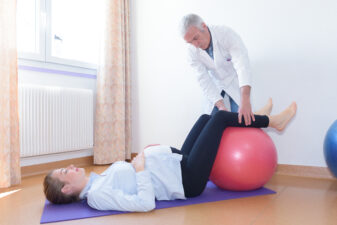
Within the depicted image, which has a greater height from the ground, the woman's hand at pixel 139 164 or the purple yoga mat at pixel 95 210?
the woman's hand at pixel 139 164

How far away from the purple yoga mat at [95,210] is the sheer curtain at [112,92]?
1.52m

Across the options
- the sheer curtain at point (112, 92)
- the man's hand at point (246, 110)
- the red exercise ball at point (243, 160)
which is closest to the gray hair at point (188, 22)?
the man's hand at point (246, 110)

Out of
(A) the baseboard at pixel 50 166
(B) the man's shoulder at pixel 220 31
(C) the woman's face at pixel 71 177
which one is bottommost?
(A) the baseboard at pixel 50 166

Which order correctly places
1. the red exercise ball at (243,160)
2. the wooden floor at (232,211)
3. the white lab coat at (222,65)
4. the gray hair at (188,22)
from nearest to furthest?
the wooden floor at (232,211) → the red exercise ball at (243,160) → the gray hair at (188,22) → the white lab coat at (222,65)

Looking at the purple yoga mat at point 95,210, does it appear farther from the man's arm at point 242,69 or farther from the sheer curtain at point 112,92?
the sheer curtain at point 112,92

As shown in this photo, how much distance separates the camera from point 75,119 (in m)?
3.16

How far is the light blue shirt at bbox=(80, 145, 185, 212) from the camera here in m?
1.62

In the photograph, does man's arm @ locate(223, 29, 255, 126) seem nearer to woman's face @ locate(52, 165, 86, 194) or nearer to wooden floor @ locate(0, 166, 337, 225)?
wooden floor @ locate(0, 166, 337, 225)

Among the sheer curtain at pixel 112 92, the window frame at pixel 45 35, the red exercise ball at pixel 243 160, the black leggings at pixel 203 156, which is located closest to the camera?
the black leggings at pixel 203 156

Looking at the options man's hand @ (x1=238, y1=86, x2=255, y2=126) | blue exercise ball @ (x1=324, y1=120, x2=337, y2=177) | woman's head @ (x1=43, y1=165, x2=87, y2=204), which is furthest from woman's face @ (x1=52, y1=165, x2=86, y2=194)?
blue exercise ball @ (x1=324, y1=120, x2=337, y2=177)

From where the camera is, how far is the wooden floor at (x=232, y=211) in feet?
5.05

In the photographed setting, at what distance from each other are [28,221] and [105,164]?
1.82m

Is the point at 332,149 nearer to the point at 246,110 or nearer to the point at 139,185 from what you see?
the point at 246,110

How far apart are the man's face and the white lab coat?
0.20ft
